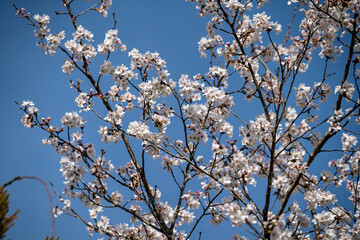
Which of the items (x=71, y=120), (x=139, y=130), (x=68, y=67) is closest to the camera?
(x=139, y=130)

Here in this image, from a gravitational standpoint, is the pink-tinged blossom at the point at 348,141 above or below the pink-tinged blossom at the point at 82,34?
below

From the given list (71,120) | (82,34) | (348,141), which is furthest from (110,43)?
(348,141)

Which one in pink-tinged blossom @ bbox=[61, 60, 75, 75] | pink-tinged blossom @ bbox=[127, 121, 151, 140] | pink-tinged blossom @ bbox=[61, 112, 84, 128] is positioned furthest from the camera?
pink-tinged blossom @ bbox=[61, 60, 75, 75]

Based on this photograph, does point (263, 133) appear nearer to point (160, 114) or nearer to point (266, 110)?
point (266, 110)

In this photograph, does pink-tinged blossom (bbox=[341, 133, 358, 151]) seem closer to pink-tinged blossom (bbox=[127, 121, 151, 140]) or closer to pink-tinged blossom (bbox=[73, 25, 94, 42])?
pink-tinged blossom (bbox=[127, 121, 151, 140])

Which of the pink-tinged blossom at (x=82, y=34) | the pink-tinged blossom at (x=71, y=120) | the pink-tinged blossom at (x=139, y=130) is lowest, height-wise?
the pink-tinged blossom at (x=139, y=130)

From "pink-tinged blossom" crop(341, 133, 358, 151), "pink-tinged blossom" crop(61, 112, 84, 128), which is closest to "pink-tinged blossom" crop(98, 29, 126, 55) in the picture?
"pink-tinged blossom" crop(61, 112, 84, 128)

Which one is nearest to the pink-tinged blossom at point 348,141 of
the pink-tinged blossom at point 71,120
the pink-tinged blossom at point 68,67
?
the pink-tinged blossom at point 71,120

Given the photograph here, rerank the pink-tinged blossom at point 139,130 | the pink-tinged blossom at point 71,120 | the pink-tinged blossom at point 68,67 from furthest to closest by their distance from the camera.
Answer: the pink-tinged blossom at point 68,67 < the pink-tinged blossom at point 71,120 < the pink-tinged blossom at point 139,130

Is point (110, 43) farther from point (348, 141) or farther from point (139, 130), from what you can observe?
point (348, 141)

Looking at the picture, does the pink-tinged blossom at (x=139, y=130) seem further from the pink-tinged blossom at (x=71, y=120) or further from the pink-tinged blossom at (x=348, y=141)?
the pink-tinged blossom at (x=348, y=141)

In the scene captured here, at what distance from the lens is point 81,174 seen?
4754 millimetres

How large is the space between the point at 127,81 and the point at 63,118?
140 cm

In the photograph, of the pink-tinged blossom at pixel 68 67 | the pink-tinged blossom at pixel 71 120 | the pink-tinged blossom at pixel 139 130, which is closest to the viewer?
the pink-tinged blossom at pixel 139 130
